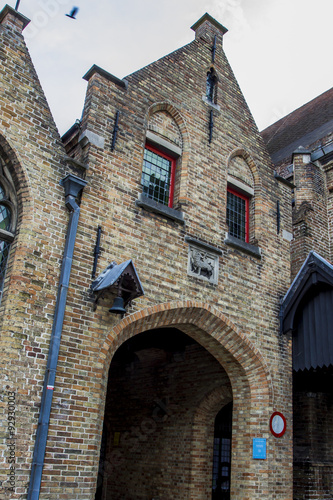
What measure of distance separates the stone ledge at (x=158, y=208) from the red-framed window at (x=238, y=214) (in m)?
1.87

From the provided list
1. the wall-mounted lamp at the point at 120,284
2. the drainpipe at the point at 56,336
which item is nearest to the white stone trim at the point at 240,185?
the drainpipe at the point at 56,336

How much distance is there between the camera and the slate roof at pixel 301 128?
48.8ft

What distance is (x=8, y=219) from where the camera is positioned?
6707 millimetres

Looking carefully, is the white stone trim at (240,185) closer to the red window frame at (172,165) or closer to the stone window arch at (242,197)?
the stone window arch at (242,197)

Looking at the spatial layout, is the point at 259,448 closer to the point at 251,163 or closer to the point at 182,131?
the point at 251,163

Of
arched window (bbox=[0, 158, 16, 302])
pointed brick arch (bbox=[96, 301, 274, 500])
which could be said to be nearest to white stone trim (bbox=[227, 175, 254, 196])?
pointed brick arch (bbox=[96, 301, 274, 500])

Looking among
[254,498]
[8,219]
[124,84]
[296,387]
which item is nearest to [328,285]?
[296,387]

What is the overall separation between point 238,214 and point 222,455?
18.0 ft

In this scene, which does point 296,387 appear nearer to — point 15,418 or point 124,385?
point 124,385

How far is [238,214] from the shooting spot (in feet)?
33.6

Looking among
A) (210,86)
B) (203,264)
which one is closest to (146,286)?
(203,264)

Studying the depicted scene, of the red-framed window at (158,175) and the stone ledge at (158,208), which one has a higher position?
the red-framed window at (158,175)

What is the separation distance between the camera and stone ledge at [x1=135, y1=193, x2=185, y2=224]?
7898 mm

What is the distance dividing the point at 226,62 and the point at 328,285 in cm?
595
